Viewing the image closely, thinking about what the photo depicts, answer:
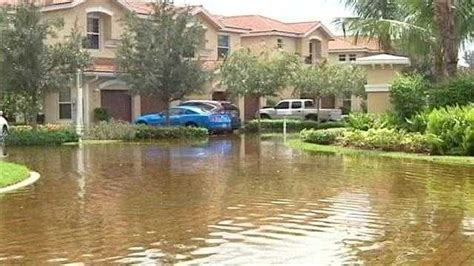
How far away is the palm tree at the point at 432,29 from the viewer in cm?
2520

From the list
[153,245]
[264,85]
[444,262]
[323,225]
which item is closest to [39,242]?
[153,245]

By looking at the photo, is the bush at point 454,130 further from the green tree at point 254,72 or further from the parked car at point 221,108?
the green tree at point 254,72

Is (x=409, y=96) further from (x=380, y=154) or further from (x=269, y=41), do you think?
(x=269, y=41)

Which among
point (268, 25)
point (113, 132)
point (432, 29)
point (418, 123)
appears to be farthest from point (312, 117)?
point (418, 123)

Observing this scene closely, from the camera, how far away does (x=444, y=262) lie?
27.3ft

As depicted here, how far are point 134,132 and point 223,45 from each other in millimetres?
15208

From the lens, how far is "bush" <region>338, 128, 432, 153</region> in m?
22.4

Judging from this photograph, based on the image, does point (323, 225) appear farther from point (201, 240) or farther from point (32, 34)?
point (32, 34)

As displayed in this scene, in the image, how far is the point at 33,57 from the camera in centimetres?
2873

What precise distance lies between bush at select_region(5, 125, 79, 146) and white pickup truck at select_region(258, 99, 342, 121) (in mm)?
17878

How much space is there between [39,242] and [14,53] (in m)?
20.1

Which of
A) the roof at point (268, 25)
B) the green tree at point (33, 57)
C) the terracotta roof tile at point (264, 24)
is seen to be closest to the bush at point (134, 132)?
the green tree at point (33, 57)

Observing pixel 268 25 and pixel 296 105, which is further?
pixel 268 25

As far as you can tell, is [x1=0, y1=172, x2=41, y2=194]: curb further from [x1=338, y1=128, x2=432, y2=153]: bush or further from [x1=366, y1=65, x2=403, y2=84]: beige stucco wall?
[x1=366, y1=65, x2=403, y2=84]: beige stucco wall
